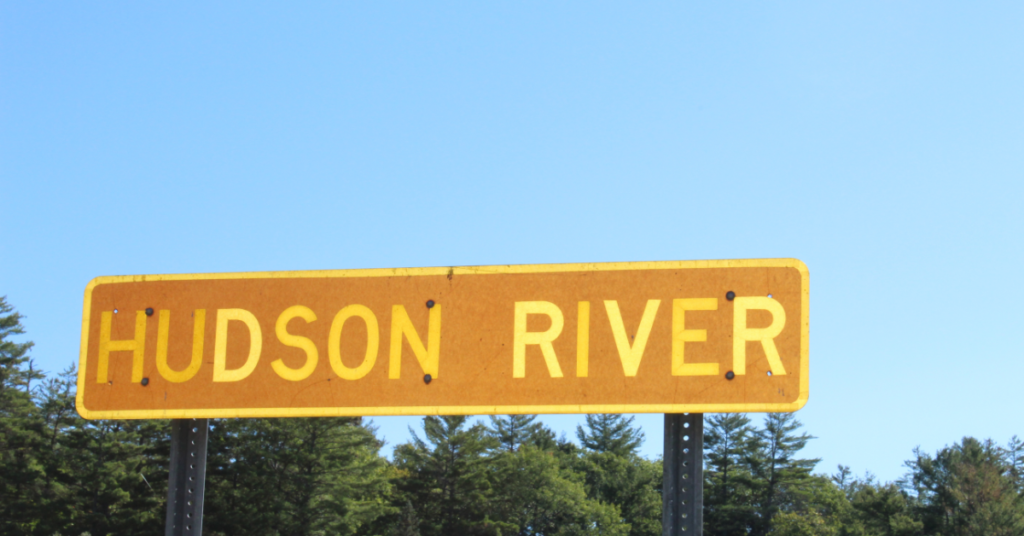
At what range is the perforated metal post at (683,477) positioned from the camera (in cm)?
737

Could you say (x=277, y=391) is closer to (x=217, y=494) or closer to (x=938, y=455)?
(x=217, y=494)

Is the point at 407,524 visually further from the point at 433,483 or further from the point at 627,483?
the point at 627,483

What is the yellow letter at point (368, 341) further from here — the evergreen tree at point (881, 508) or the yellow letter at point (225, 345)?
the evergreen tree at point (881, 508)

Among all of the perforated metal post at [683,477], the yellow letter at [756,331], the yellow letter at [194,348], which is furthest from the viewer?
the yellow letter at [194,348]

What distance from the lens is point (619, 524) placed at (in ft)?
254

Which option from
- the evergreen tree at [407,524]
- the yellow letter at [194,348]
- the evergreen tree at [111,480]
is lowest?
the evergreen tree at [407,524]

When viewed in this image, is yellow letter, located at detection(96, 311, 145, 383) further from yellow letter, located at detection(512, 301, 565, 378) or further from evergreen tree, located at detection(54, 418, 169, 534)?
evergreen tree, located at detection(54, 418, 169, 534)

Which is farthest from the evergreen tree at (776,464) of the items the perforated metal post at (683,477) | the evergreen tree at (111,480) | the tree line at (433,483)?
the perforated metal post at (683,477)

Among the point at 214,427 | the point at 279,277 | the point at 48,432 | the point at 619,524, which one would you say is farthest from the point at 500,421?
the point at 279,277

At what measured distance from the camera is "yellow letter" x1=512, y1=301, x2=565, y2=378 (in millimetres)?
7953

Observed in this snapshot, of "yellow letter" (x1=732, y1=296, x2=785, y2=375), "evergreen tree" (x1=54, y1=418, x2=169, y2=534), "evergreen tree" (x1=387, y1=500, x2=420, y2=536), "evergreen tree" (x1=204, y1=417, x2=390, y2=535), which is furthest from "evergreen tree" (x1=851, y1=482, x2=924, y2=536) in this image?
"yellow letter" (x1=732, y1=296, x2=785, y2=375)

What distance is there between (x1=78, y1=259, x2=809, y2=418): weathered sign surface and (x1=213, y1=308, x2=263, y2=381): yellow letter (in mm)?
13

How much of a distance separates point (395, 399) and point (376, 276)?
3.77 feet

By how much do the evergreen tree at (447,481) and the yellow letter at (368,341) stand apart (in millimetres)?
57431
